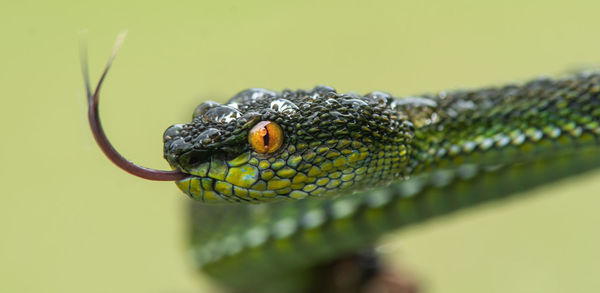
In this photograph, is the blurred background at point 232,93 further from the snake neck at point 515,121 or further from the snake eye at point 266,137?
the snake eye at point 266,137

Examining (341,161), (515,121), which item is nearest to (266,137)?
(341,161)

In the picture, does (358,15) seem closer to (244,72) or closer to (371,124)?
(244,72)

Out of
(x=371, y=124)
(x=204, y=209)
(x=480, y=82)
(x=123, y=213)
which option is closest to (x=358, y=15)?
(x=480, y=82)

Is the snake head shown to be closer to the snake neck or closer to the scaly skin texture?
the scaly skin texture

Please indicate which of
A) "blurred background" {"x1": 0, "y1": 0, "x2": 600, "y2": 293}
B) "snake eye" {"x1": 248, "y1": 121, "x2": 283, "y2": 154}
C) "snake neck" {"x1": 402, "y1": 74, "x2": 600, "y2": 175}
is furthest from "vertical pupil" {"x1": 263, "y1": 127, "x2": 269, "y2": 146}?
"blurred background" {"x1": 0, "y1": 0, "x2": 600, "y2": 293}

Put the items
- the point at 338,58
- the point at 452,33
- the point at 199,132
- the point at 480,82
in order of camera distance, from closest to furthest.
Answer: the point at 199,132 < the point at 338,58 < the point at 480,82 < the point at 452,33

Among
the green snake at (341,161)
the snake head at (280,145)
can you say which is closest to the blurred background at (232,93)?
the green snake at (341,161)

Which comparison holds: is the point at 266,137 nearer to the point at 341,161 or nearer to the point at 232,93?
the point at 341,161
